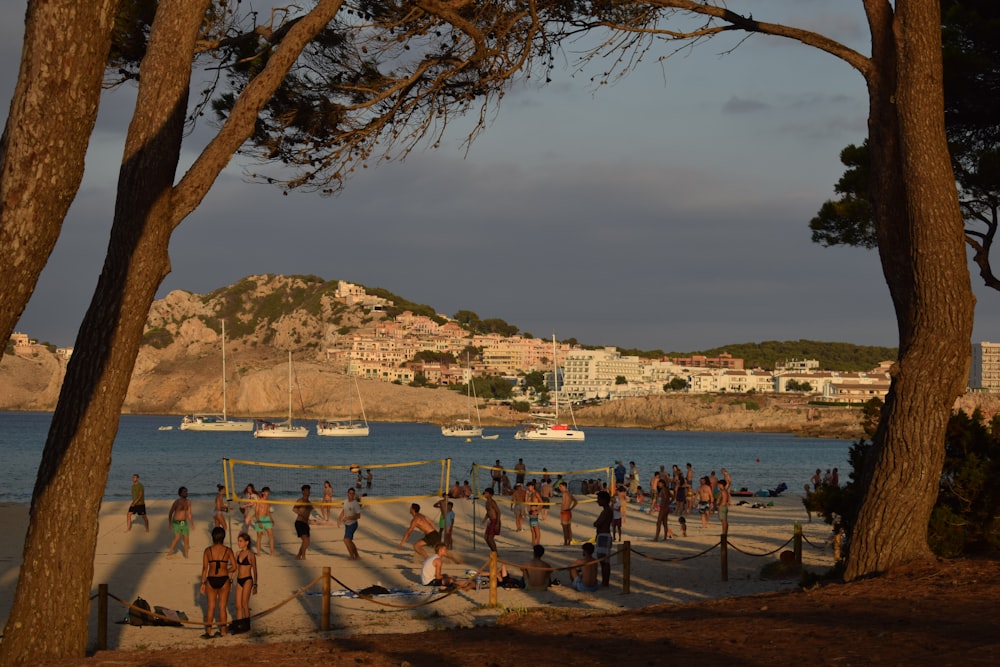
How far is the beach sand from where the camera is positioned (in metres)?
11.8

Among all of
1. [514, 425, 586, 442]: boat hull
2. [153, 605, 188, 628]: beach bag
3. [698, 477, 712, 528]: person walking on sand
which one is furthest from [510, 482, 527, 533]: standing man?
[514, 425, 586, 442]: boat hull

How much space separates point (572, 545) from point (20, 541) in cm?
1053

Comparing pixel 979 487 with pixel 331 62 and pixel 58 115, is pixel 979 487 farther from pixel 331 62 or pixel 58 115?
pixel 58 115

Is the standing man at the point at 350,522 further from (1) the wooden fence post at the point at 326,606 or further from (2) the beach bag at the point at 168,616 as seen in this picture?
(1) the wooden fence post at the point at 326,606

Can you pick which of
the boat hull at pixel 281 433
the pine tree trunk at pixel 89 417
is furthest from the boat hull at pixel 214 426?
the pine tree trunk at pixel 89 417

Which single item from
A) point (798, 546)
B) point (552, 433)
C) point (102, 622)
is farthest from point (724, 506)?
point (552, 433)

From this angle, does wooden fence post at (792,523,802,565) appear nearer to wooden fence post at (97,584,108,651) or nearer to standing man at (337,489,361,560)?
standing man at (337,489,361,560)

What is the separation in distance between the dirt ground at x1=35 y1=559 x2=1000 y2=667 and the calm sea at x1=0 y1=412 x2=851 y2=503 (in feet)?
103

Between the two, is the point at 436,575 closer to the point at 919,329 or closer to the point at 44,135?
the point at 919,329

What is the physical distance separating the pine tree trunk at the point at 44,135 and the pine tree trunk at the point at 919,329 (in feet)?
22.7

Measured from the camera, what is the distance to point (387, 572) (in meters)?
16.6

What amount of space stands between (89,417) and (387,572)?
934 centimetres

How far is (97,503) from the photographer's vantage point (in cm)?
800

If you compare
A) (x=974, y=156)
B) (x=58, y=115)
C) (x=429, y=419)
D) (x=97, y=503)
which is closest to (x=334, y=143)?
(x=97, y=503)
